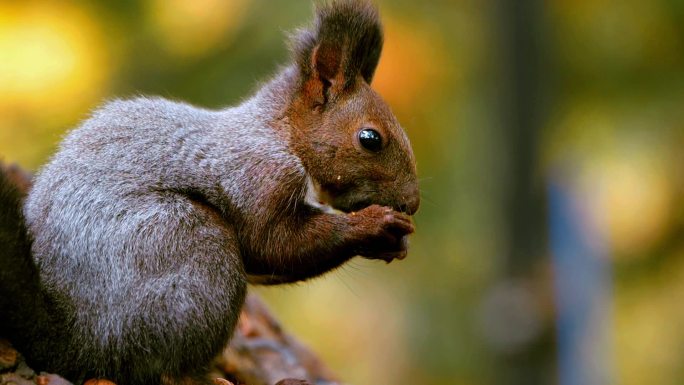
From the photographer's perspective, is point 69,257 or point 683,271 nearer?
point 69,257

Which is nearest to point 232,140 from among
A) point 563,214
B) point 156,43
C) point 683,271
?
point 156,43

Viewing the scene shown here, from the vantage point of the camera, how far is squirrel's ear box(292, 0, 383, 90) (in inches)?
141

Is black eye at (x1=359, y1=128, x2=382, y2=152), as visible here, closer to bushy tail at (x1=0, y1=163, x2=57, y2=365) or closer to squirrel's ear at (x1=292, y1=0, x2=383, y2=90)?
squirrel's ear at (x1=292, y1=0, x2=383, y2=90)

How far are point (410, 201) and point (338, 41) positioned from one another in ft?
2.19

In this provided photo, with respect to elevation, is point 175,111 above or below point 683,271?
below

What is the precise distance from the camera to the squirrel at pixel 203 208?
9.79 ft

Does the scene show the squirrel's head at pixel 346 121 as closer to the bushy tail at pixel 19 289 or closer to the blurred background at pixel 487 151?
the bushy tail at pixel 19 289

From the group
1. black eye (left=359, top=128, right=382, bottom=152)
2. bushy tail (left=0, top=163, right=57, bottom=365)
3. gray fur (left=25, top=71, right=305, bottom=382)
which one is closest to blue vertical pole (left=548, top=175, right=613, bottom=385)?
black eye (left=359, top=128, right=382, bottom=152)

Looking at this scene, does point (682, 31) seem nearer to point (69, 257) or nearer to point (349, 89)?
point (349, 89)

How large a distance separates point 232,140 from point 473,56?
722 cm

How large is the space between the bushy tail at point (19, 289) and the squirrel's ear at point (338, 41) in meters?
1.21

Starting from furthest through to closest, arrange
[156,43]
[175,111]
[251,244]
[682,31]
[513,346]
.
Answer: [682,31]
[156,43]
[513,346]
[175,111]
[251,244]

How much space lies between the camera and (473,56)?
10273mm

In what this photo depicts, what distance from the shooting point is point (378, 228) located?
3256mm
